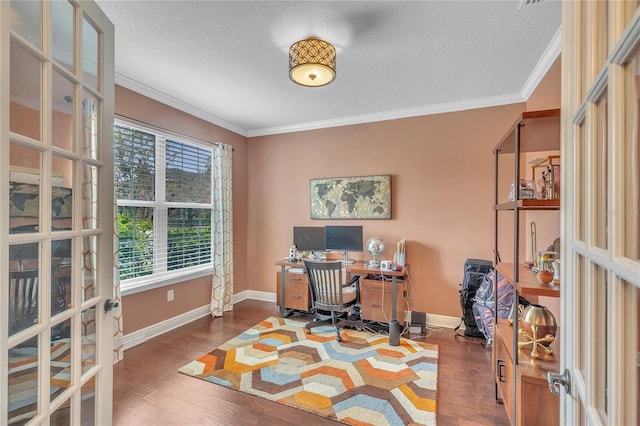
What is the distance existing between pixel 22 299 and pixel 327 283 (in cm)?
241

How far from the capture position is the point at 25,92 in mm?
871

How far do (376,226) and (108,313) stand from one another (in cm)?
296

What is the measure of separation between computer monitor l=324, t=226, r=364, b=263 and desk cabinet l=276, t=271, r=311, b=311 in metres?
0.55

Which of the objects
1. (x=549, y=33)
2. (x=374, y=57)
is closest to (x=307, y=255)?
(x=374, y=57)

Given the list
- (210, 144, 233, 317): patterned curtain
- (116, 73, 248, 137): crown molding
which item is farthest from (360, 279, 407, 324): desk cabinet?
(116, 73, 248, 137): crown molding

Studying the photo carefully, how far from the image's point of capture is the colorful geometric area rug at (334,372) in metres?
1.96

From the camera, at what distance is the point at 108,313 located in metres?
1.33

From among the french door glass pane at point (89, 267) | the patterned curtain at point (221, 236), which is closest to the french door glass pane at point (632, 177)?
the french door glass pane at point (89, 267)

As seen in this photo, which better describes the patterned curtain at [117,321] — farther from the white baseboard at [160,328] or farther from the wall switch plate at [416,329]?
the wall switch plate at [416,329]

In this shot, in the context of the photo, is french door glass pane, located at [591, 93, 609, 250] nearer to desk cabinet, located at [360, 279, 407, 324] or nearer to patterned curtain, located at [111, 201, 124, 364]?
desk cabinet, located at [360, 279, 407, 324]

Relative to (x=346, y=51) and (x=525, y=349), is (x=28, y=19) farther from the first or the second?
(x=525, y=349)

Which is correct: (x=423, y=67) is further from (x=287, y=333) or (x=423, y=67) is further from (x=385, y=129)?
(x=287, y=333)

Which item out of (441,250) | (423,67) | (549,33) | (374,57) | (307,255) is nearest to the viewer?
(549,33)

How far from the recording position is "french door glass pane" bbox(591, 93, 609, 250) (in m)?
0.56
